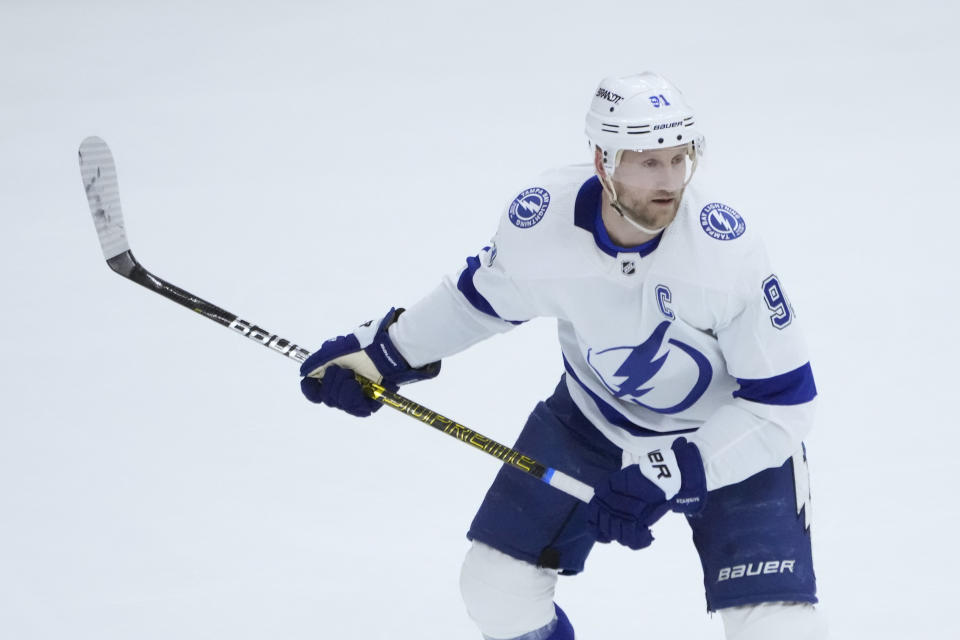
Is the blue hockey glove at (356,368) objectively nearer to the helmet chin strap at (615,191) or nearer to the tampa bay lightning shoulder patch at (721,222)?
the helmet chin strap at (615,191)

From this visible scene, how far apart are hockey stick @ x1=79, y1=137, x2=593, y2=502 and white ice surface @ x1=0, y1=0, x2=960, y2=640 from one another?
739 millimetres

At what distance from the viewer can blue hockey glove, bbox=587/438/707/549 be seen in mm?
2596

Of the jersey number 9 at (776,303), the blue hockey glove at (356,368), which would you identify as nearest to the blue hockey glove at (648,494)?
the jersey number 9 at (776,303)

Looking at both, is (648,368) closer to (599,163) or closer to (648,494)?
(648,494)

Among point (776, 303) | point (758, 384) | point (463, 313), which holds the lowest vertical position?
point (758, 384)

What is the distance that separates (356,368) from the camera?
3.06 m

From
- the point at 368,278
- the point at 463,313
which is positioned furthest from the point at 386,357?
the point at 368,278

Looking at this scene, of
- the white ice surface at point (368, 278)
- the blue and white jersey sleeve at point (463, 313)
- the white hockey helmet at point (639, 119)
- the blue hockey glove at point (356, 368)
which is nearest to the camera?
the white hockey helmet at point (639, 119)

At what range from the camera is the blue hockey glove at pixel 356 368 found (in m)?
3.01

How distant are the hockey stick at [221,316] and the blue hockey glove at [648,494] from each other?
0.15 m

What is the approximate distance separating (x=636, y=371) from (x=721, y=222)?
0.39 meters

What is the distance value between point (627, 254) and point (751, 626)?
0.74m

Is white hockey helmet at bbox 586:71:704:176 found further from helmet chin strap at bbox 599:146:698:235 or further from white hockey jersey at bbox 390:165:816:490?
white hockey jersey at bbox 390:165:816:490

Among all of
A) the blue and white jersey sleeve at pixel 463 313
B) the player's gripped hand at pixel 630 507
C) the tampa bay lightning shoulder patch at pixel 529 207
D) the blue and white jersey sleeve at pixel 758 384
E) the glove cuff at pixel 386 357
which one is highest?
the tampa bay lightning shoulder patch at pixel 529 207
